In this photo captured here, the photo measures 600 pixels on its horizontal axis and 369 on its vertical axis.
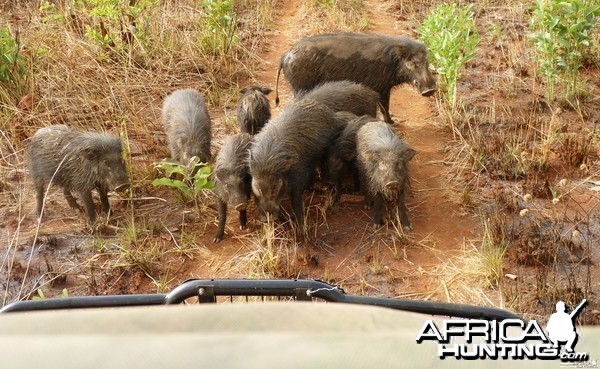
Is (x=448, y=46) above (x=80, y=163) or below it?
above

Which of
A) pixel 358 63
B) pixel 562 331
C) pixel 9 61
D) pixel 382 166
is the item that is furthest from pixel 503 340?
pixel 9 61

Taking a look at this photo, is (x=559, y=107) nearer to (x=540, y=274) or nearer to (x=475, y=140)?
(x=475, y=140)

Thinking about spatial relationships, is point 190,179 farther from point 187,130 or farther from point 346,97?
point 346,97

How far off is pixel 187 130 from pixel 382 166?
1815 millimetres

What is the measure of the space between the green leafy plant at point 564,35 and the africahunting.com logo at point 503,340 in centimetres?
568

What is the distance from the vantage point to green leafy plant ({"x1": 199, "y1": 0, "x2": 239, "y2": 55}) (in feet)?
26.5

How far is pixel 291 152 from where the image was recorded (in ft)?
17.6

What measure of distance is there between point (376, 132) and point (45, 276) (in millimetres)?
2784

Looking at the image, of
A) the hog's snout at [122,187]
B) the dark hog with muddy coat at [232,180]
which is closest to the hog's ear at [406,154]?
the dark hog with muddy coat at [232,180]

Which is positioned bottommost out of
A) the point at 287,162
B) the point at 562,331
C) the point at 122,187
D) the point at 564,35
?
the point at 122,187

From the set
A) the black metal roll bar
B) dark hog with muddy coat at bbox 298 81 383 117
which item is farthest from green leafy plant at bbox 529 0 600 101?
the black metal roll bar

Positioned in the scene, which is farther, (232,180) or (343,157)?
(343,157)

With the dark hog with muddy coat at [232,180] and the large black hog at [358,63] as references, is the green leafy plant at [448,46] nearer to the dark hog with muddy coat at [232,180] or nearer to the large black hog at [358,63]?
the large black hog at [358,63]

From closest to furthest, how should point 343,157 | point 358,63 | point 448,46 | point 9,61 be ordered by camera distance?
point 343,157 → point 448,46 → point 9,61 → point 358,63
